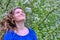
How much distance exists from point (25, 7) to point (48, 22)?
0.51 m

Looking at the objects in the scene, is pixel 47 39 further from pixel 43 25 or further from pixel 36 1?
pixel 36 1

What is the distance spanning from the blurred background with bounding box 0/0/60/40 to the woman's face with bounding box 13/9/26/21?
1316mm

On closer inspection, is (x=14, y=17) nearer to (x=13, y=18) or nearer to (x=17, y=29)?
(x=13, y=18)

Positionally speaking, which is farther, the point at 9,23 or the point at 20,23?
the point at 9,23

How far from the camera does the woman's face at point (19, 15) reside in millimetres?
3402

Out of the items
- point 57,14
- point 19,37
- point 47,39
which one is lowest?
point 47,39

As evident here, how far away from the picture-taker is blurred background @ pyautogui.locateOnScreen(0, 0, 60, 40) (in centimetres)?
485

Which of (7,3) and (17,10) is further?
(7,3)

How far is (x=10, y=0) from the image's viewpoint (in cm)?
493

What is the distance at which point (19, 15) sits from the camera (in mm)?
3424

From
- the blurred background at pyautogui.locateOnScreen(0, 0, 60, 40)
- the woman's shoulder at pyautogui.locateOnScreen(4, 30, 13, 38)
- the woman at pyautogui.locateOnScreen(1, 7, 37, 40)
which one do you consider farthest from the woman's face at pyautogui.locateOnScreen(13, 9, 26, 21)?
the blurred background at pyautogui.locateOnScreen(0, 0, 60, 40)

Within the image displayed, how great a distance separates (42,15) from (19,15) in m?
1.51

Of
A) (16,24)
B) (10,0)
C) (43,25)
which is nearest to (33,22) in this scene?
(43,25)

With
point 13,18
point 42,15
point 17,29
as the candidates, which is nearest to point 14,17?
point 13,18
